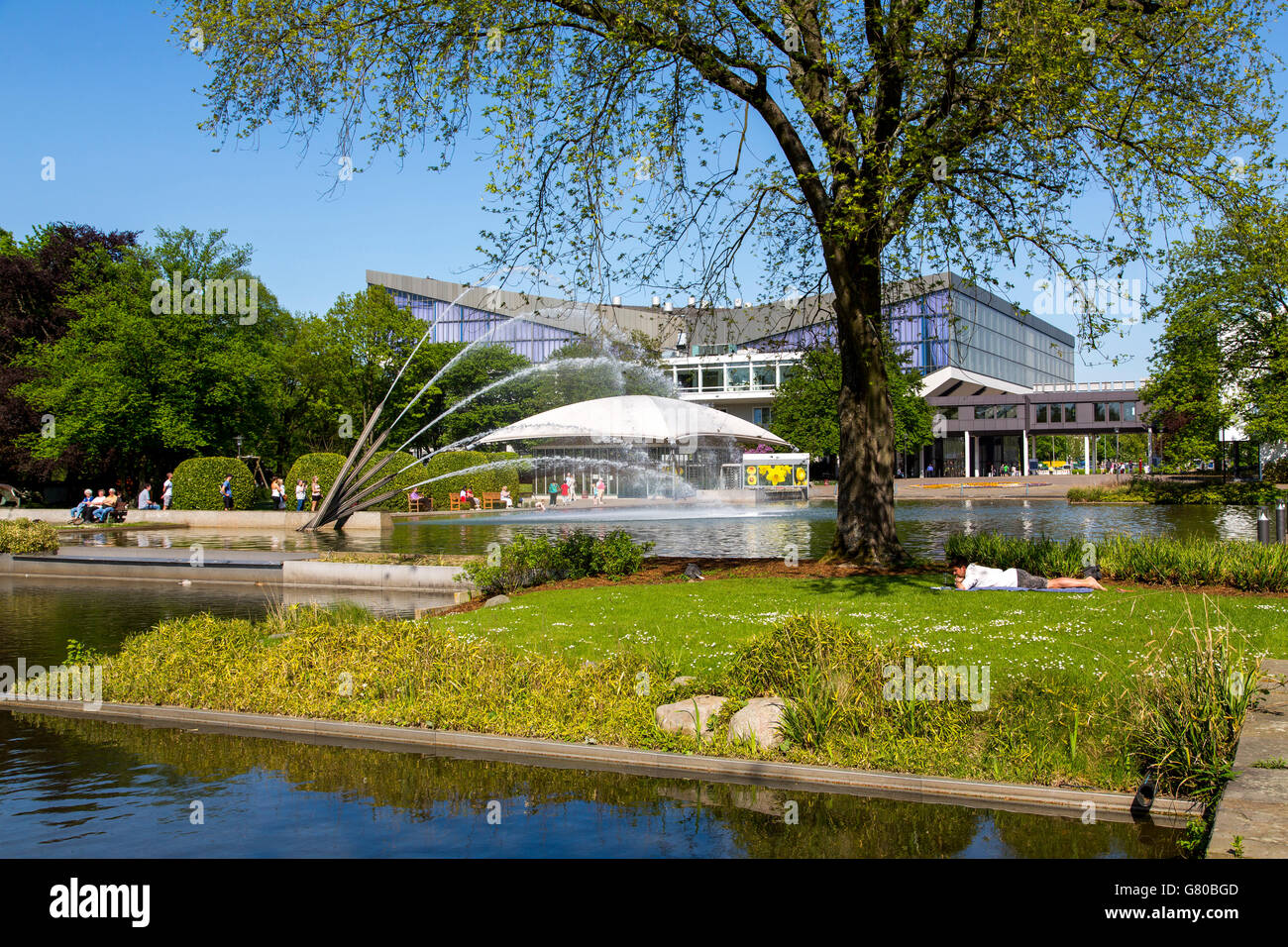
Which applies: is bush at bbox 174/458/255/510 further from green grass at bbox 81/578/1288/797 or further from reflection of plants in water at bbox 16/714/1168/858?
reflection of plants in water at bbox 16/714/1168/858

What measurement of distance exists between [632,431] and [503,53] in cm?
2731

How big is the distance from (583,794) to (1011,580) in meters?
7.94

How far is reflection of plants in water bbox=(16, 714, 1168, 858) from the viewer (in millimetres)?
5766

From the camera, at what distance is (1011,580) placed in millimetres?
12641

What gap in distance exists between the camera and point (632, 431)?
41.9m

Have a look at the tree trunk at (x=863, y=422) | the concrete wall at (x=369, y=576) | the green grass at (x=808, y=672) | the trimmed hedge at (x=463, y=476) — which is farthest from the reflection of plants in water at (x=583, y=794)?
the trimmed hedge at (x=463, y=476)

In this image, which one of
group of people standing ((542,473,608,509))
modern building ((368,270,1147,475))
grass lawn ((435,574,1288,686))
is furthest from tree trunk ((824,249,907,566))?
modern building ((368,270,1147,475))

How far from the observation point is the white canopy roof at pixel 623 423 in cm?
4162

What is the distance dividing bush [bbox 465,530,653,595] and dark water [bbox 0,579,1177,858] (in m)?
7.49

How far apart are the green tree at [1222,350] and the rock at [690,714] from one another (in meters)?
38.2

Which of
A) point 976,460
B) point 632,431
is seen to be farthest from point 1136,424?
point 632,431

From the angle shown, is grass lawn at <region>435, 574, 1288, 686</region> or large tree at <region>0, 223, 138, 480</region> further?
large tree at <region>0, 223, 138, 480</region>
